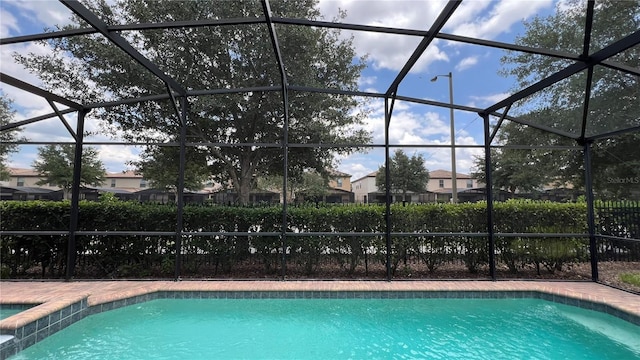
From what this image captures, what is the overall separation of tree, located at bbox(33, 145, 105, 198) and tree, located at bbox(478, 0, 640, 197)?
21.8 metres

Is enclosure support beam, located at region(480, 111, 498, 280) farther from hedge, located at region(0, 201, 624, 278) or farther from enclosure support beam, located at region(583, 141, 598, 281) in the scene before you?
enclosure support beam, located at region(583, 141, 598, 281)

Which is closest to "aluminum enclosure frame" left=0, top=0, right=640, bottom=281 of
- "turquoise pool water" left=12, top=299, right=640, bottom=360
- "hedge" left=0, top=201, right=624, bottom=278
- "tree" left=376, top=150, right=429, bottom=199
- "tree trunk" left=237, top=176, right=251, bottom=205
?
"hedge" left=0, top=201, right=624, bottom=278

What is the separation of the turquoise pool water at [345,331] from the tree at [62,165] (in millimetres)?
19087

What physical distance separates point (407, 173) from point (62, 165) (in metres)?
24.5

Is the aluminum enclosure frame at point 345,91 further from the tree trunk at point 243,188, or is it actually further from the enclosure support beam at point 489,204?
the tree trunk at point 243,188

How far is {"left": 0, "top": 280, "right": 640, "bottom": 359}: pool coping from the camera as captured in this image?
4.29 m

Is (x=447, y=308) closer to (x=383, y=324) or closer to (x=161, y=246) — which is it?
(x=383, y=324)

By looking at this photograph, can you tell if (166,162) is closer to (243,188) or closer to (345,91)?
(243,188)

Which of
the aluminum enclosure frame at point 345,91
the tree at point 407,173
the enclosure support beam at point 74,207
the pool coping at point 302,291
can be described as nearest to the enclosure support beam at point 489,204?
the aluminum enclosure frame at point 345,91

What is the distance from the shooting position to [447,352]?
11.5 feet

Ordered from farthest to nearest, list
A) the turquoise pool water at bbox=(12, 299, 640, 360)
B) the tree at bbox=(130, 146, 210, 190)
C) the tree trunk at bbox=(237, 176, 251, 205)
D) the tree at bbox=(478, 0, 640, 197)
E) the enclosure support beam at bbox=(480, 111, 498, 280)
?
the tree trunk at bbox=(237, 176, 251, 205), the tree at bbox=(130, 146, 210, 190), the enclosure support beam at bbox=(480, 111, 498, 280), the tree at bbox=(478, 0, 640, 197), the turquoise pool water at bbox=(12, 299, 640, 360)

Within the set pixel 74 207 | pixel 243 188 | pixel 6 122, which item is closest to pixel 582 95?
pixel 243 188

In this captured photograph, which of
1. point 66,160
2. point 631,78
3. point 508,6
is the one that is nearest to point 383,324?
point 508,6

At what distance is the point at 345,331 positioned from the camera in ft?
13.2
